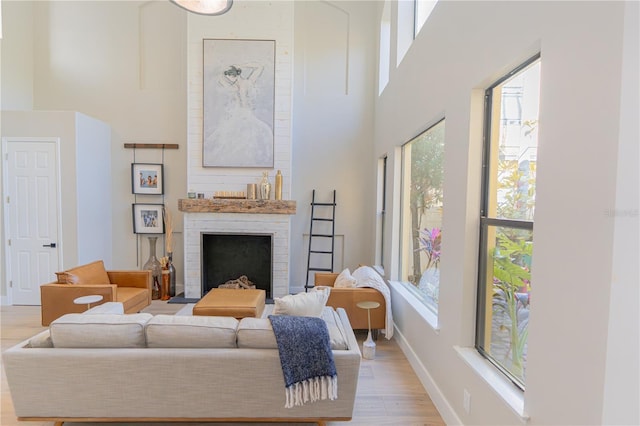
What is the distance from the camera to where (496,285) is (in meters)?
1.93

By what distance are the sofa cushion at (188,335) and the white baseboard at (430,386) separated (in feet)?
5.14

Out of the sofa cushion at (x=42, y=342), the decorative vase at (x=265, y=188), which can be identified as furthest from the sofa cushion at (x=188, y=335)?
the decorative vase at (x=265, y=188)

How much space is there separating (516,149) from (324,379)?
1.75 meters

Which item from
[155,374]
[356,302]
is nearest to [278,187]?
[356,302]

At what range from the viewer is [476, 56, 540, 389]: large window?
64.7 inches

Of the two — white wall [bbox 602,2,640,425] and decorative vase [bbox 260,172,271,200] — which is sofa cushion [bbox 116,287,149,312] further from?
white wall [bbox 602,2,640,425]

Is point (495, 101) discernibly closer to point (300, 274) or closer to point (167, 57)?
point (300, 274)

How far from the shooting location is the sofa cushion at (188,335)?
6.56 ft

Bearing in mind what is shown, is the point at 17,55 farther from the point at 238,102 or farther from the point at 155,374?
the point at 155,374

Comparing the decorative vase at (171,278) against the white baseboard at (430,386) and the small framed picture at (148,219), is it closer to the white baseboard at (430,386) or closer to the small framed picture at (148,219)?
the small framed picture at (148,219)

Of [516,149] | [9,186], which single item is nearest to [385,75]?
[516,149]

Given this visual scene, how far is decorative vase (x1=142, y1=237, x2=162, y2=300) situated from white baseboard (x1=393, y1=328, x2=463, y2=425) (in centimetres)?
386

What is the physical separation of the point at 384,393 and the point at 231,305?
1.78m

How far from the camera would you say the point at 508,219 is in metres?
1.78
